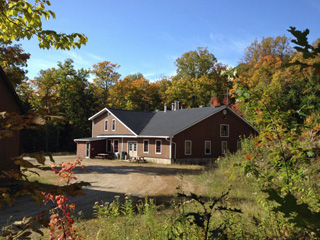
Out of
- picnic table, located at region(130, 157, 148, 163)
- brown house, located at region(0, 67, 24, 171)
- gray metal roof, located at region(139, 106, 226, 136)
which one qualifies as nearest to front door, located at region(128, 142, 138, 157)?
picnic table, located at region(130, 157, 148, 163)

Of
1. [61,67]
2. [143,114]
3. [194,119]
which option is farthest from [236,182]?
[61,67]

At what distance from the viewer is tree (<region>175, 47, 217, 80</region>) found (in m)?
61.4

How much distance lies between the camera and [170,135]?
2861 cm

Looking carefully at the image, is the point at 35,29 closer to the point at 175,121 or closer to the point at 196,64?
the point at 175,121

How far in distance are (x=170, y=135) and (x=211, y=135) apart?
20.1 feet

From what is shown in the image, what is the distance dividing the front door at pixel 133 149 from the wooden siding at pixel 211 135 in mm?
6447

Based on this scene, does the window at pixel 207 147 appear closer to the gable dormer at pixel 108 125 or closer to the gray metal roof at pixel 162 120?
the gray metal roof at pixel 162 120

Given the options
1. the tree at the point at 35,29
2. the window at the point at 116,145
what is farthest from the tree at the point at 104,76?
the tree at the point at 35,29

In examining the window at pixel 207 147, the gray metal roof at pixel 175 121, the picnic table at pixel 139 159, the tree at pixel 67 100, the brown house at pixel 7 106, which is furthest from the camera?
the tree at pixel 67 100

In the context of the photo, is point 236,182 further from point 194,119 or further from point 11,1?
point 194,119

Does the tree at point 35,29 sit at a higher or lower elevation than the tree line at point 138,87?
lower

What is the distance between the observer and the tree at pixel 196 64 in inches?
2419

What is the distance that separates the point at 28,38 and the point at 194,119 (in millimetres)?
27021

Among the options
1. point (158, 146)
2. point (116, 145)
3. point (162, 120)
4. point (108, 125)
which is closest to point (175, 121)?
point (162, 120)
